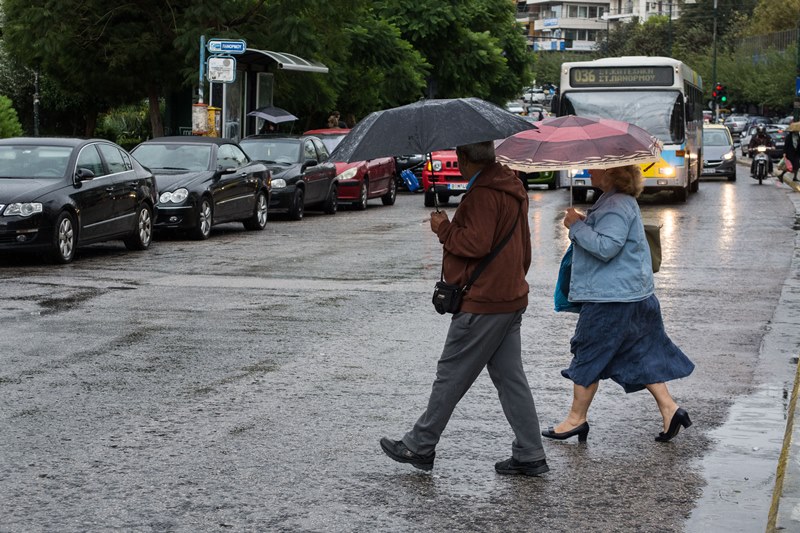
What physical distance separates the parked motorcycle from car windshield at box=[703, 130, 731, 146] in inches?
118

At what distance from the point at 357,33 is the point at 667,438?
36.3m

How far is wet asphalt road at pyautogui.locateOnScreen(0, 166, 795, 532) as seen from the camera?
5.73 meters

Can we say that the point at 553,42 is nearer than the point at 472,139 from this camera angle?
No

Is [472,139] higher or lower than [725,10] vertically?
lower

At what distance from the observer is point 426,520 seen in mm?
5570

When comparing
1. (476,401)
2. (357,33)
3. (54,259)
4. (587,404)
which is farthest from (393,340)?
(357,33)

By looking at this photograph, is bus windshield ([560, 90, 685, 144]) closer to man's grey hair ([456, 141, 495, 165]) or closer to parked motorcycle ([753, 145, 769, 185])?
parked motorcycle ([753, 145, 769, 185])

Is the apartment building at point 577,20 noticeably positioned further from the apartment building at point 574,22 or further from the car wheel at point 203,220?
the car wheel at point 203,220

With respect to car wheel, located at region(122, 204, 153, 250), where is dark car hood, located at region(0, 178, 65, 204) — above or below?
above

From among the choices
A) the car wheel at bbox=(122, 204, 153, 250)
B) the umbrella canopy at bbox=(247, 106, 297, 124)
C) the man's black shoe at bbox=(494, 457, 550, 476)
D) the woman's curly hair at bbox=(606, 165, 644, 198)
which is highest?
the umbrella canopy at bbox=(247, 106, 297, 124)

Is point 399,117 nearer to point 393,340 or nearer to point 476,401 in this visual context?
point 476,401

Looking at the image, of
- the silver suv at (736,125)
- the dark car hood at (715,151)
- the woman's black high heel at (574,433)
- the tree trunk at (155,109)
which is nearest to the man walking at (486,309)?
the woman's black high heel at (574,433)

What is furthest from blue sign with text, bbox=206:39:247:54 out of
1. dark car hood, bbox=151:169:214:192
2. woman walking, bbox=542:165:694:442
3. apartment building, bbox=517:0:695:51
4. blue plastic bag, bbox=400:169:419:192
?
apartment building, bbox=517:0:695:51

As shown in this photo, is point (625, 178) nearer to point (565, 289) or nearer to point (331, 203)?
point (565, 289)
